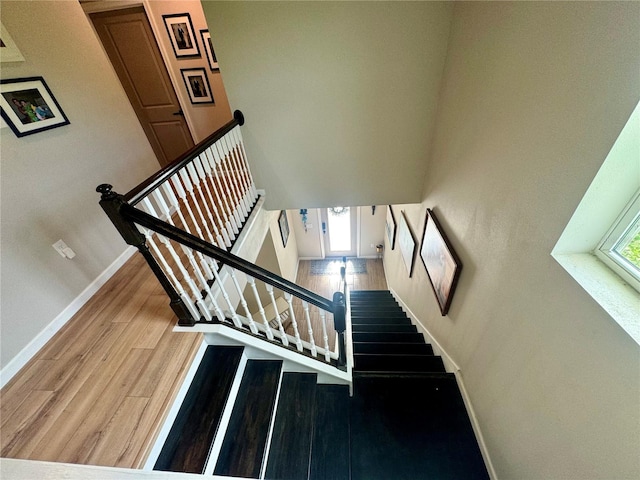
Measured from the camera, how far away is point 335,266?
20.9ft

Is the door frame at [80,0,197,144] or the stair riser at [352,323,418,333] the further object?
the stair riser at [352,323,418,333]

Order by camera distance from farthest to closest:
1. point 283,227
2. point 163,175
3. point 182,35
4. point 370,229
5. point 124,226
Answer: point 370,229, point 283,227, point 182,35, point 163,175, point 124,226

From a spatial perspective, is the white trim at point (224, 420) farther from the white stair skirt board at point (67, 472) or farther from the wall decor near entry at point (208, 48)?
the wall decor near entry at point (208, 48)

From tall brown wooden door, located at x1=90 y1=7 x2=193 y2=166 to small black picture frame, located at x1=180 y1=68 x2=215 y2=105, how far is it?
23cm

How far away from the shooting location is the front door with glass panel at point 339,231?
614 cm

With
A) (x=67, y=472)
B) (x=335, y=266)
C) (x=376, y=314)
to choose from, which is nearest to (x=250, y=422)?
(x=67, y=472)

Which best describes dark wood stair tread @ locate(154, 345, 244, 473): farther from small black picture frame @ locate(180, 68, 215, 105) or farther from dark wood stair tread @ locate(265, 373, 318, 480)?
small black picture frame @ locate(180, 68, 215, 105)

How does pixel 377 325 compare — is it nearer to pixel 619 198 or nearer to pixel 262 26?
pixel 619 198

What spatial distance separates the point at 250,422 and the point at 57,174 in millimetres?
2187

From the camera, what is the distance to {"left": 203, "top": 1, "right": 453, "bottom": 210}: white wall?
193 cm

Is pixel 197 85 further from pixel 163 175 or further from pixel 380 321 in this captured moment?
pixel 380 321

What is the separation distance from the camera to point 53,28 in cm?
176

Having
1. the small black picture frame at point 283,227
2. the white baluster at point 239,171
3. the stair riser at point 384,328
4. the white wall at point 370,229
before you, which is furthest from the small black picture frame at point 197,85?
the white wall at point 370,229

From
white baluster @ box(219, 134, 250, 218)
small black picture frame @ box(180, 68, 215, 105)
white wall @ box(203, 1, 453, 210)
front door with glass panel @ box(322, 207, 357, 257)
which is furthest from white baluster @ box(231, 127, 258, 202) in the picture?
front door with glass panel @ box(322, 207, 357, 257)
